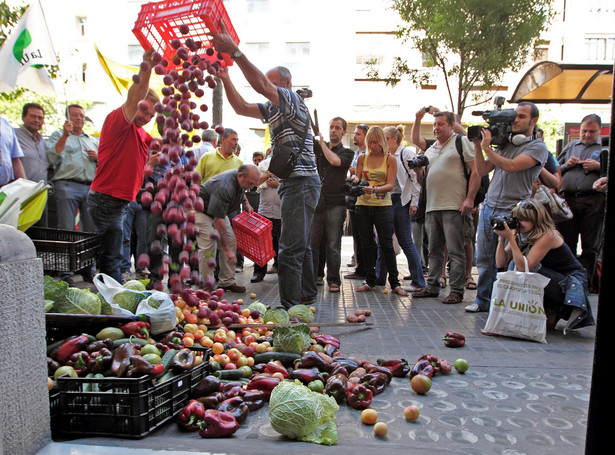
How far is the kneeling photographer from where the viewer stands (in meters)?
5.18

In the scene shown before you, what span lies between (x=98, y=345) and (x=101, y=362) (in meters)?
0.23

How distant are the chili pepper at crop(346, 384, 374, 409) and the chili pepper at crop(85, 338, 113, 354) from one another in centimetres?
154

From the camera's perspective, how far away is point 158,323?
3.72m

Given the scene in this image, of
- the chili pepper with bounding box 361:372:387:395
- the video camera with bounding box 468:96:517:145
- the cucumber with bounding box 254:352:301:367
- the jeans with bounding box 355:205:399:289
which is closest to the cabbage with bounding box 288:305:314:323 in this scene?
the cucumber with bounding box 254:352:301:367

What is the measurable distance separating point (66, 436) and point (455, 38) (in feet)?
48.8

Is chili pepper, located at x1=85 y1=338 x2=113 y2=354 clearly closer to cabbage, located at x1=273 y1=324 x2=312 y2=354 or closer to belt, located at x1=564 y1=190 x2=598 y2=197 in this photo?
cabbage, located at x1=273 y1=324 x2=312 y2=354

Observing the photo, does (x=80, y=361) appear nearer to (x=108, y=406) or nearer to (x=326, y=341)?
(x=108, y=406)

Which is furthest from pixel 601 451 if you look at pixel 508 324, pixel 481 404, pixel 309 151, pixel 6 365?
pixel 309 151

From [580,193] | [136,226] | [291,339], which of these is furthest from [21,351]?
[580,193]

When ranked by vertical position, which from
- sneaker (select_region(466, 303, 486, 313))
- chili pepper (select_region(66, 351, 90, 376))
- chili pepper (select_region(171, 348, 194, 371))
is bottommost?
sneaker (select_region(466, 303, 486, 313))

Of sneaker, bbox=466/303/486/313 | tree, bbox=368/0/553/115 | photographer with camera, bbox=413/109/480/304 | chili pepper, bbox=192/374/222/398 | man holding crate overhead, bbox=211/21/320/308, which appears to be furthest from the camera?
tree, bbox=368/0/553/115

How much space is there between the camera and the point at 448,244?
262 inches

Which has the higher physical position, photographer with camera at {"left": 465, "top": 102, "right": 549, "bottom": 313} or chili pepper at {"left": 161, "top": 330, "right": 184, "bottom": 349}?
photographer with camera at {"left": 465, "top": 102, "right": 549, "bottom": 313}

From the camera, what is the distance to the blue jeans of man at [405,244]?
752 centimetres
